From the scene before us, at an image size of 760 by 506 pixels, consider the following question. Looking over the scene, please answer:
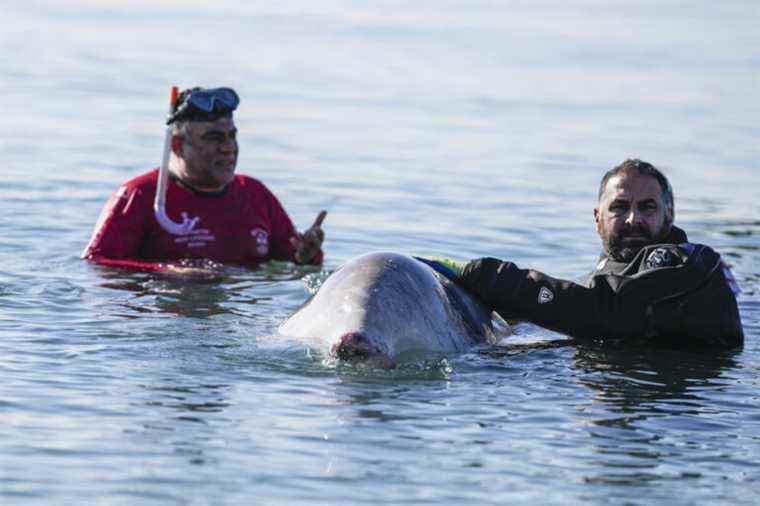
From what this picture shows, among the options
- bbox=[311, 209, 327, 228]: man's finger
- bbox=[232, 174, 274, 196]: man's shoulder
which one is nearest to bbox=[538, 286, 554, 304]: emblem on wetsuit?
bbox=[311, 209, 327, 228]: man's finger

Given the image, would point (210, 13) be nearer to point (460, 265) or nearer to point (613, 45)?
point (613, 45)

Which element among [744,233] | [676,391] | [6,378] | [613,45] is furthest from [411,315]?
[613,45]

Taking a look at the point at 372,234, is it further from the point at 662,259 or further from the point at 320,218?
the point at 662,259

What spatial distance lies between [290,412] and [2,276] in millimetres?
4146

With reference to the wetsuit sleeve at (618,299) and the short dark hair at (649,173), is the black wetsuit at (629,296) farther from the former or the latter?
the short dark hair at (649,173)

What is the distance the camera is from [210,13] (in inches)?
1193

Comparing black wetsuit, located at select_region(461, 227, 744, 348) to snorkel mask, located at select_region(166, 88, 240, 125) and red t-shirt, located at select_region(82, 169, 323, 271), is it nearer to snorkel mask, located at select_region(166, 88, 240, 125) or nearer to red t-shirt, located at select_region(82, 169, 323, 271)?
red t-shirt, located at select_region(82, 169, 323, 271)

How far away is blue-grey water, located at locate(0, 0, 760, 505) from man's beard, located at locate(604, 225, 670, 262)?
0.50 metres

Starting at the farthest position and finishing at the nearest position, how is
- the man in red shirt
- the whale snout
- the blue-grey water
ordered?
the man in red shirt → the whale snout → the blue-grey water

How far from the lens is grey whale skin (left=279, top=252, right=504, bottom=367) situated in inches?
270

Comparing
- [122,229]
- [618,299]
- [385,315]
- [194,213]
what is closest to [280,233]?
[194,213]

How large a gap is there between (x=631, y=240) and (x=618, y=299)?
0.48m

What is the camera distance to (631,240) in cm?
802

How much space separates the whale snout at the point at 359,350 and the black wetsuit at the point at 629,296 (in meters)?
1.05
